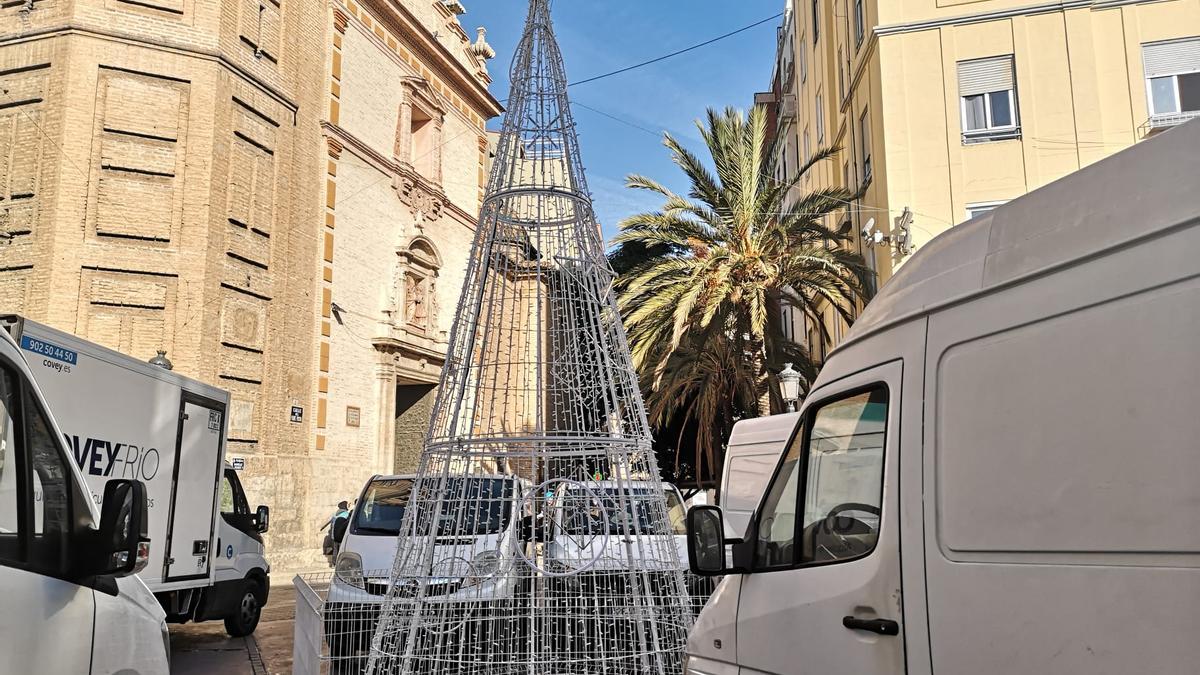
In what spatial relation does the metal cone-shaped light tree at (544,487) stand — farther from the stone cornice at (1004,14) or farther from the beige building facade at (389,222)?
the beige building facade at (389,222)

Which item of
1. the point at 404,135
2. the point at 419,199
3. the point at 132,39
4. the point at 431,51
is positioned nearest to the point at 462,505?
the point at 132,39

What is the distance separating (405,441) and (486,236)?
18993mm

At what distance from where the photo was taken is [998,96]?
1580 cm

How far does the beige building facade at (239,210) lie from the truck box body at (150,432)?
7920 mm

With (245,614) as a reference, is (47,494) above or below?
above

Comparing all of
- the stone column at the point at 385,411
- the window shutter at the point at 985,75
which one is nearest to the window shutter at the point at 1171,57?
the window shutter at the point at 985,75

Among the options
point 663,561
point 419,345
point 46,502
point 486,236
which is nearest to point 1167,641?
point 46,502

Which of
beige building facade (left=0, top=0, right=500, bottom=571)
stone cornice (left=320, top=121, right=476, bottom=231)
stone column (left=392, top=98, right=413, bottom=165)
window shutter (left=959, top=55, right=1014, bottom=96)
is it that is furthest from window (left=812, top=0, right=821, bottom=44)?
stone cornice (left=320, top=121, right=476, bottom=231)

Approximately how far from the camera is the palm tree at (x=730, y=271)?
1460 centimetres

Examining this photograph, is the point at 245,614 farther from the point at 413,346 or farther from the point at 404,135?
the point at 404,135

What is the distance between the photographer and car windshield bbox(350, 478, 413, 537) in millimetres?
9961

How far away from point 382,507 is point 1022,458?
28.3 ft

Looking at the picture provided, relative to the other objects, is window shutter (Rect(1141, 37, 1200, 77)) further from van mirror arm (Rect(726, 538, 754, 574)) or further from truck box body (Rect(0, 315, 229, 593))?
van mirror arm (Rect(726, 538, 754, 574))

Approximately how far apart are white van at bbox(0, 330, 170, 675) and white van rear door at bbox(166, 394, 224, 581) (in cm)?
625
